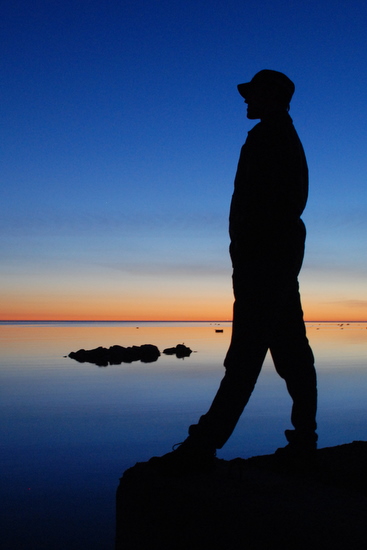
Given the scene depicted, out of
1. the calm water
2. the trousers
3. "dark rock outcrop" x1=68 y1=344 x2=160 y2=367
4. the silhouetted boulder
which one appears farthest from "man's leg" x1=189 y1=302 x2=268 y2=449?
the silhouetted boulder

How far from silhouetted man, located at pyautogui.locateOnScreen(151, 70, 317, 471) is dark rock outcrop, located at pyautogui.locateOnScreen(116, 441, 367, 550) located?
169 mm

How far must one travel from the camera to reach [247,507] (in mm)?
2061

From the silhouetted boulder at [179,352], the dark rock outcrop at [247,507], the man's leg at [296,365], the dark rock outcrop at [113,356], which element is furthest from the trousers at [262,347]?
the silhouetted boulder at [179,352]

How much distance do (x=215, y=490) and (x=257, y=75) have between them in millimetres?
2557

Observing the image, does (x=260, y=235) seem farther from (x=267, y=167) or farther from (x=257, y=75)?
(x=257, y=75)

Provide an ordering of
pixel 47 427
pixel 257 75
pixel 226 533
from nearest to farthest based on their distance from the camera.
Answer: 1. pixel 226 533
2. pixel 257 75
3. pixel 47 427

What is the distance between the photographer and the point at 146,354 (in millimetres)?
23781

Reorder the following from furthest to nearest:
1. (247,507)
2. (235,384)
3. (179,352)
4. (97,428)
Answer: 1. (179,352)
2. (97,428)
3. (235,384)
4. (247,507)

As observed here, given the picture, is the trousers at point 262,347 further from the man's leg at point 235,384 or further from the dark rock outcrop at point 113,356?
the dark rock outcrop at point 113,356

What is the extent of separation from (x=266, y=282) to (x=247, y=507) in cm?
124

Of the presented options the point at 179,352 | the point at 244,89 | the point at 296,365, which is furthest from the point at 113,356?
the point at 244,89

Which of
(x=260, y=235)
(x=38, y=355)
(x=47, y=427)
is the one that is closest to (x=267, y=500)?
(x=260, y=235)

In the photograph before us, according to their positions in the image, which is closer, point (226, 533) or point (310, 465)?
point (226, 533)

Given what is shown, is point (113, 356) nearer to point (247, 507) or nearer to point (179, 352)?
point (179, 352)
